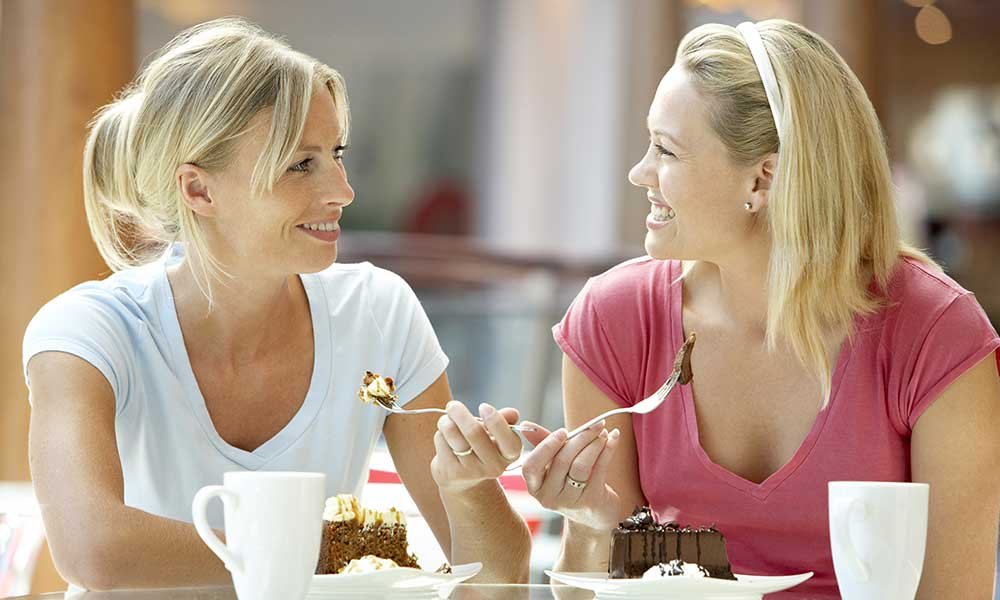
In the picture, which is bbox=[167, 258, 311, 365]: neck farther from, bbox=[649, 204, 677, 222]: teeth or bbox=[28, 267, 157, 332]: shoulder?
bbox=[649, 204, 677, 222]: teeth

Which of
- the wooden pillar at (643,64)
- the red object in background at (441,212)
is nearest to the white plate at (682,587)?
the wooden pillar at (643,64)

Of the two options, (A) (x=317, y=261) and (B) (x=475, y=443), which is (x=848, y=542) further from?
(A) (x=317, y=261)

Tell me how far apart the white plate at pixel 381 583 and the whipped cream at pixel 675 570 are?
0.19 metres

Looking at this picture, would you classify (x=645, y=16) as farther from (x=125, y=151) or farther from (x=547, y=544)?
(x=125, y=151)

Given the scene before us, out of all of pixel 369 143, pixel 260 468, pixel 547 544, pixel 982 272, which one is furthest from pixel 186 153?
pixel 982 272

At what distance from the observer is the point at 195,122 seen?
1.75 m

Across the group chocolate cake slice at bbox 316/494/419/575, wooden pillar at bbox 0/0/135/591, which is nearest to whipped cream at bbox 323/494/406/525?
chocolate cake slice at bbox 316/494/419/575

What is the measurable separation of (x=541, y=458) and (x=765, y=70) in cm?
65

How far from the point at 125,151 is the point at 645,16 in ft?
12.6

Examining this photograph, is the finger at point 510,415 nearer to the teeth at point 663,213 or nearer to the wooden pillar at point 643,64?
the teeth at point 663,213

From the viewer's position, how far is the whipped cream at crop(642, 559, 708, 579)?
1.17 meters

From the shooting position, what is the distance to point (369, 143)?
872 centimetres

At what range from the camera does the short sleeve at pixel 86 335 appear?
5.38 feet

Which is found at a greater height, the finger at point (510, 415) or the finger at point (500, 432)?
the finger at point (510, 415)
